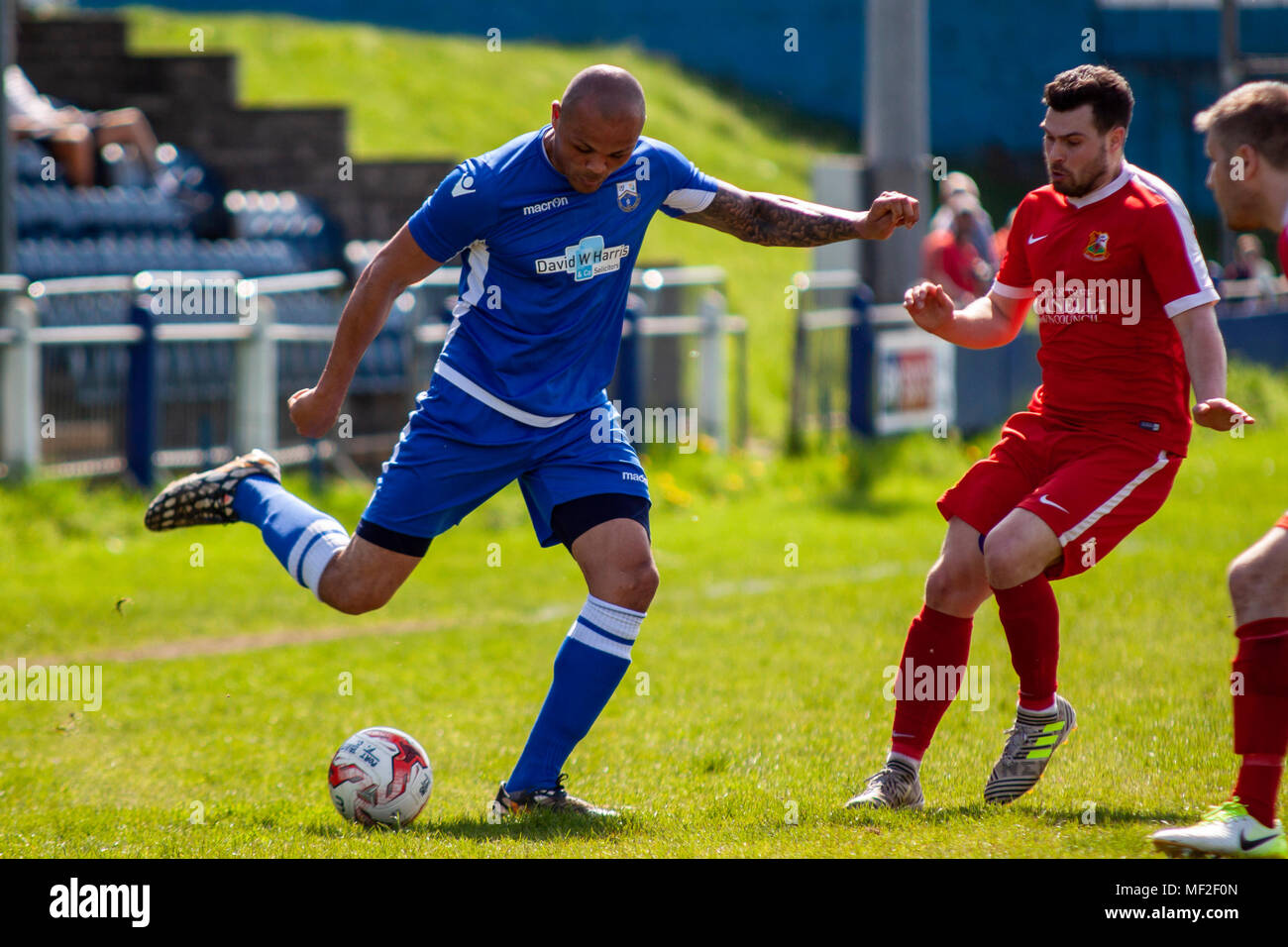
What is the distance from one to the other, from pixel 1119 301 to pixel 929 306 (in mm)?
605

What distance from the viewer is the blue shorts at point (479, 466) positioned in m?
5.19

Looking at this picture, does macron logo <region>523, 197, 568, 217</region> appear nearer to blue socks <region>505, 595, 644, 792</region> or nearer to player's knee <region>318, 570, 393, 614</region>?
blue socks <region>505, 595, 644, 792</region>

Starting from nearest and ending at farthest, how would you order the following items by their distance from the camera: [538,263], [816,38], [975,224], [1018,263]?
[538,263] < [1018,263] < [975,224] < [816,38]

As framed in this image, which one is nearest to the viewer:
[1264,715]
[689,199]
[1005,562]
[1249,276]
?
[1264,715]

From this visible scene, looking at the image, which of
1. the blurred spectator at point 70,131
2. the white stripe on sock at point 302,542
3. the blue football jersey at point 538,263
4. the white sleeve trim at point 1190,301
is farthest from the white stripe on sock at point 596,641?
the blurred spectator at point 70,131

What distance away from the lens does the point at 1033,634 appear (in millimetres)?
5074

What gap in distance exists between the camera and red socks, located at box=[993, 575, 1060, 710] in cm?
505

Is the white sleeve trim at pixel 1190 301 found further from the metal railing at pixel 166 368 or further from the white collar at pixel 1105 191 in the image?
the metal railing at pixel 166 368

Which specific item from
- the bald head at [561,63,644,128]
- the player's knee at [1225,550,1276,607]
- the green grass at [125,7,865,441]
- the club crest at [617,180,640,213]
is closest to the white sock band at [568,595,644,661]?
the club crest at [617,180,640,213]

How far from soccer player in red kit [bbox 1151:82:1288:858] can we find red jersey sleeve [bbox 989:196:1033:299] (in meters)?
0.84

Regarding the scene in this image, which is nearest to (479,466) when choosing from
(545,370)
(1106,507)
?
(545,370)

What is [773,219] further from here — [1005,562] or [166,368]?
[166,368]
